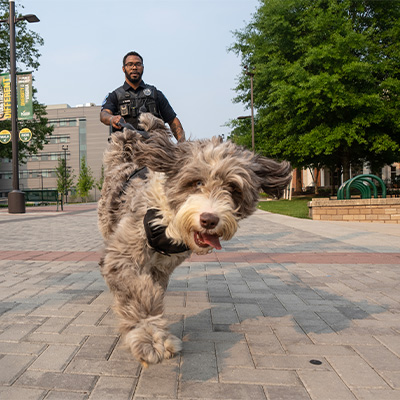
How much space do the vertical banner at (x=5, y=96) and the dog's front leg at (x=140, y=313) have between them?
18.2 meters

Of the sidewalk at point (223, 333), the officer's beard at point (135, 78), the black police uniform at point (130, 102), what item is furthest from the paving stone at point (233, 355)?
the officer's beard at point (135, 78)

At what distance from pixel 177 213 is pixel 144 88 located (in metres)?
2.87

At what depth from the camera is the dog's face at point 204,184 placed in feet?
7.64

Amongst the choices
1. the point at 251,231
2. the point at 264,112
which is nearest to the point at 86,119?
the point at 264,112

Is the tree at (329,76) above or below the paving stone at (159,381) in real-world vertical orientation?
above

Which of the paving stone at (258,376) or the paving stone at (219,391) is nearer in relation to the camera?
the paving stone at (219,391)

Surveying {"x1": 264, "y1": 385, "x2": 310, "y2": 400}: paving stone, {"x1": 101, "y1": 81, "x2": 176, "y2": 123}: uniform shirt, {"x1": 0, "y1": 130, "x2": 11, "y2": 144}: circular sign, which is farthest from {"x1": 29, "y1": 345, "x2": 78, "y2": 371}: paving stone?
{"x1": 0, "y1": 130, "x2": 11, "y2": 144}: circular sign

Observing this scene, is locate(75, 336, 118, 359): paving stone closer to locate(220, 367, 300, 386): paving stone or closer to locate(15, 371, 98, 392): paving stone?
locate(15, 371, 98, 392): paving stone

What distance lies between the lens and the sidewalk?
228 centimetres

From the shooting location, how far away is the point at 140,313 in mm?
2488

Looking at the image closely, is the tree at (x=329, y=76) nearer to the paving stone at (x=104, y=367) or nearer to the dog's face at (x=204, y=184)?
the dog's face at (x=204, y=184)

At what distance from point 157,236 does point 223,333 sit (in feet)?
3.62

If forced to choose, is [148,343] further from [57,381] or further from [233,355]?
[233,355]

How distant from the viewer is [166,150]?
2568 millimetres
